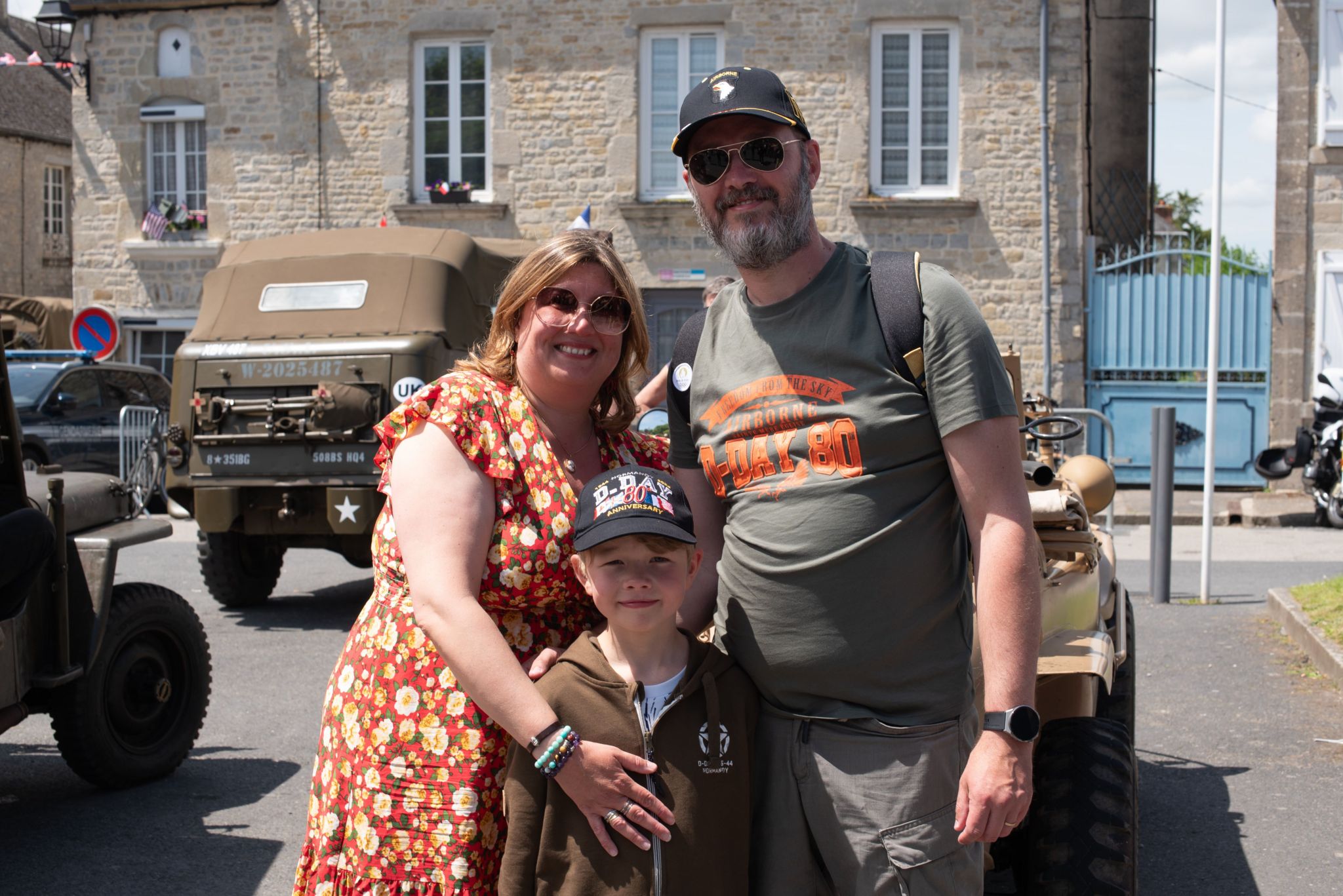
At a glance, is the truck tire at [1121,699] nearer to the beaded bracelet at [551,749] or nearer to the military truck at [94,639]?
the beaded bracelet at [551,749]

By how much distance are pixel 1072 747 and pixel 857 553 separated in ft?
4.56

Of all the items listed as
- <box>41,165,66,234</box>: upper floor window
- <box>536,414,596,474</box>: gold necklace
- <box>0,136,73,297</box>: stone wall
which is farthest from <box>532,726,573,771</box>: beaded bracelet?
<box>41,165,66,234</box>: upper floor window

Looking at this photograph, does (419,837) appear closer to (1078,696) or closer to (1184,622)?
(1078,696)

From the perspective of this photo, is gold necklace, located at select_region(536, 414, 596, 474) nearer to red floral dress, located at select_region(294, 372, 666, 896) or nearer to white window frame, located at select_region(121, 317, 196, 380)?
red floral dress, located at select_region(294, 372, 666, 896)

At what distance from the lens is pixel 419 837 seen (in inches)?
89.0

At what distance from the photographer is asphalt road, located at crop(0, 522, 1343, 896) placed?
4.24 meters

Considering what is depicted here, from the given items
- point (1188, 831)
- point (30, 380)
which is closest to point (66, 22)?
point (30, 380)

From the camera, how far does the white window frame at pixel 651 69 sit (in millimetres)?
16922

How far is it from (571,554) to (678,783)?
452 millimetres

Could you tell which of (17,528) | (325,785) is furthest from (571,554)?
(17,528)

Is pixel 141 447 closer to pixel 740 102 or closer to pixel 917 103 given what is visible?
pixel 917 103

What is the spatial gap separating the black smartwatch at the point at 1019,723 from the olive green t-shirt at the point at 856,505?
14cm

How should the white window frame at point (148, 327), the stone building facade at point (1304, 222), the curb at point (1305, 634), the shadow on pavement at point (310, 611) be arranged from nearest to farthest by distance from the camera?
the curb at point (1305, 634), the shadow on pavement at point (310, 611), the stone building facade at point (1304, 222), the white window frame at point (148, 327)

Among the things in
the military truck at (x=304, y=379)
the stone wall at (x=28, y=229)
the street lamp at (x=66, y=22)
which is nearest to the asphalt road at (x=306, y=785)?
the military truck at (x=304, y=379)
